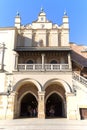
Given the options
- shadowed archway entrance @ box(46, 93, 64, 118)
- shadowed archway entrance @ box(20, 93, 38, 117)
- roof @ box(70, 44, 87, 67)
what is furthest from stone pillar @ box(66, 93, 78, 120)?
roof @ box(70, 44, 87, 67)

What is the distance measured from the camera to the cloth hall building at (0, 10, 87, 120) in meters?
20.9

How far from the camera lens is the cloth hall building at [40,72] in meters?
20.9

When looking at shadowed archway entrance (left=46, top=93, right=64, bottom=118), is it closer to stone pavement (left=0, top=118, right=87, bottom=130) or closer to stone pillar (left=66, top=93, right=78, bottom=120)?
stone pillar (left=66, top=93, right=78, bottom=120)

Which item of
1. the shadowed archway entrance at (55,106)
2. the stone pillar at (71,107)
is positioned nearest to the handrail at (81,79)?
the stone pillar at (71,107)

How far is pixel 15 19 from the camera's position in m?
28.8

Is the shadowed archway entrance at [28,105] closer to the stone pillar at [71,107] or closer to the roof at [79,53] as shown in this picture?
the stone pillar at [71,107]

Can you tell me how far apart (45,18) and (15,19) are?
178 inches

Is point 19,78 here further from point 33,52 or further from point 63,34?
point 63,34

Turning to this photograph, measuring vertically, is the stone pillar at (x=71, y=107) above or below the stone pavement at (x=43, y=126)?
above

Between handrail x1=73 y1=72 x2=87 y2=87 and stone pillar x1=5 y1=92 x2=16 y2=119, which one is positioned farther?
handrail x1=73 y1=72 x2=87 y2=87

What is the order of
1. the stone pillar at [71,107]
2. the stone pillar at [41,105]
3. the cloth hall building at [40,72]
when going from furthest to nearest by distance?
the cloth hall building at [40,72] → the stone pillar at [41,105] → the stone pillar at [71,107]

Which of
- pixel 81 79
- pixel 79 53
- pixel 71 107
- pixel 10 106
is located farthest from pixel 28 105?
pixel 79 53

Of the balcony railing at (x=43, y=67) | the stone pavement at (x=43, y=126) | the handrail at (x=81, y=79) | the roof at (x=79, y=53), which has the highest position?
the roof at (x=79, y=53)

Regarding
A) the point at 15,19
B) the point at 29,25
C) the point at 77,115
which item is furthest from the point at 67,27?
the point at 77,115
